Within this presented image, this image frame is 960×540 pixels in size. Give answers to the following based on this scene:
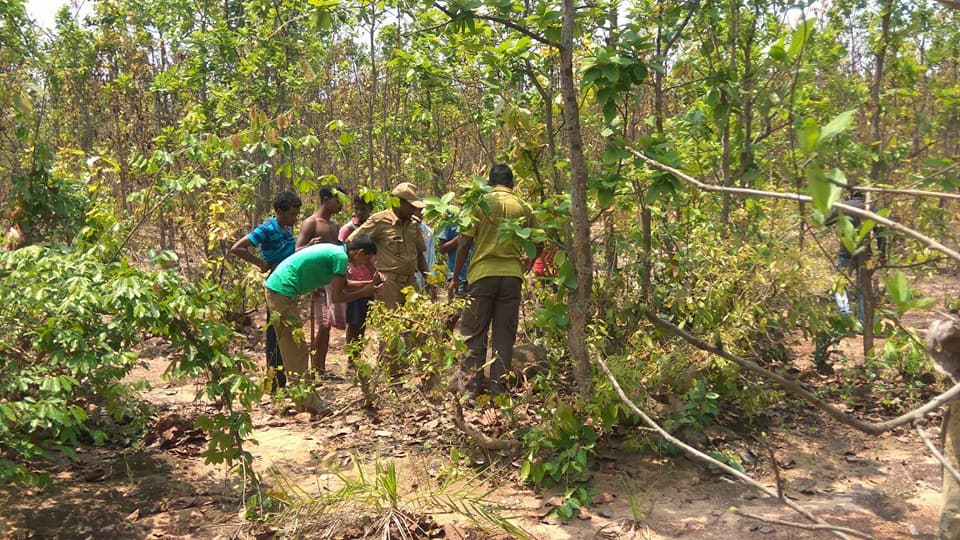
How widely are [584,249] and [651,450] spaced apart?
4.38 ft

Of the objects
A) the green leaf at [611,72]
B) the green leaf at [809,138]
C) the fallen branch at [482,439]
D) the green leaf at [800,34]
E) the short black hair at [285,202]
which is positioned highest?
the green leaf at [611,72]

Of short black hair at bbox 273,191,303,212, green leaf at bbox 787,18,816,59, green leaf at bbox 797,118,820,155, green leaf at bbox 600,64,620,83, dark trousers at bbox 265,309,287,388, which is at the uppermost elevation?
green leaf at bbox 600,64,620,83

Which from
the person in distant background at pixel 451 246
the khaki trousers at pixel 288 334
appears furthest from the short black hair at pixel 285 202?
the person in distant background at pixel 451 246

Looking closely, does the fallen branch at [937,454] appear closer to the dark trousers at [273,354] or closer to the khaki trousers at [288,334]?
the khaki trousers at [288,334]

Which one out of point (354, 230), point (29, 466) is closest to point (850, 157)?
point (354, 230)

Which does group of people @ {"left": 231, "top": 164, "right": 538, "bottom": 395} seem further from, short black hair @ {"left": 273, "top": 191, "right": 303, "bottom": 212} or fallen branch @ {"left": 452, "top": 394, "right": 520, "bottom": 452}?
fallen branch @ {"left": 452, "top": 394, "right": 520, "bottom": 452}

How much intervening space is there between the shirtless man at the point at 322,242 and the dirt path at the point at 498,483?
843 mm

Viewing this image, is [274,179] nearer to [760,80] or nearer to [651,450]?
[760,80]

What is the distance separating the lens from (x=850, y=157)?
21.3 feet

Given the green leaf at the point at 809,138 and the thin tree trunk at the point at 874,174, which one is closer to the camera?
the green leaf at the point at 809,138

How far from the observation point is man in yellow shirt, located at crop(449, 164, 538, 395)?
5.18 m

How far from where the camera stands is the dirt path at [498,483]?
12.6ft

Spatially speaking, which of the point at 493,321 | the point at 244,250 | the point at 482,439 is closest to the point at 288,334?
the point at 244,250

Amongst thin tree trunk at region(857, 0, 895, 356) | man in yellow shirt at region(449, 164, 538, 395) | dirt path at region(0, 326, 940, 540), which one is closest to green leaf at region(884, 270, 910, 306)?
dirt path at region(0, 326, 940, 540)
